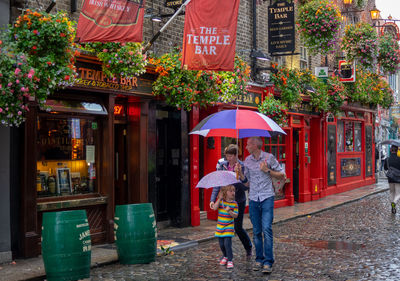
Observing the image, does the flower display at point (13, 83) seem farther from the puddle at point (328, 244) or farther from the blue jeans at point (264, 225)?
the puddle at point (328, 244)

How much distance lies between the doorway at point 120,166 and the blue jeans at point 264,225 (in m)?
4.58

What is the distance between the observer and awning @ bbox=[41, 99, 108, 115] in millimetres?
9484

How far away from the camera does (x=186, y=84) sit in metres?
11.3

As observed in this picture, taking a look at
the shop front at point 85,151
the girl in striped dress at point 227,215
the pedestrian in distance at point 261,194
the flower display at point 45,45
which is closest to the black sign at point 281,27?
the shop front at point 85,151

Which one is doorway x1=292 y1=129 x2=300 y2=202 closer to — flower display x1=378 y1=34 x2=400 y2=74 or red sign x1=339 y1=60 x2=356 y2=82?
red sign x1=339 y1=60 x2=356 y2=82

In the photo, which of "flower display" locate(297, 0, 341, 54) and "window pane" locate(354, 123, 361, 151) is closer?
"flower display" locate(297, 0, 341, 54)

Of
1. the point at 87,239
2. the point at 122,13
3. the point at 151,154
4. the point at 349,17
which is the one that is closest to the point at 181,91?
the point at 151,154

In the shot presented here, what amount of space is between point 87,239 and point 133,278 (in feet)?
2.76

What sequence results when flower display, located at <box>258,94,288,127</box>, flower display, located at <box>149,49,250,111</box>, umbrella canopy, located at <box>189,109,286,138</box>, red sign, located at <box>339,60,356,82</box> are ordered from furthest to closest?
red sign, located at <box>339,60,356,82</box> → flower display, located at <box>258,94,288,127</box> → flower display, located at <box>149,49,250,111</box> → umbrella canopy, located at <box>189,109,286,138</box>

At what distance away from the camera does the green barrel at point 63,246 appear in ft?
23.6

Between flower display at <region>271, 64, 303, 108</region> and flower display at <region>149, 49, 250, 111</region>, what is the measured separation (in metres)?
4.09

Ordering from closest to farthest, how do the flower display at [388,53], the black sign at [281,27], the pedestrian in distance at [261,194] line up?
the pedestrian in distance at [261,194] → the black sign at [281,27] → the flower display at [388,53]

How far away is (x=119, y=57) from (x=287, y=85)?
7.79m

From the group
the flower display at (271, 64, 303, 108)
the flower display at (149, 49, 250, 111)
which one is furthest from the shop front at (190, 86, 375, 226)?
the flower display at (149, 49, 250, 111)
